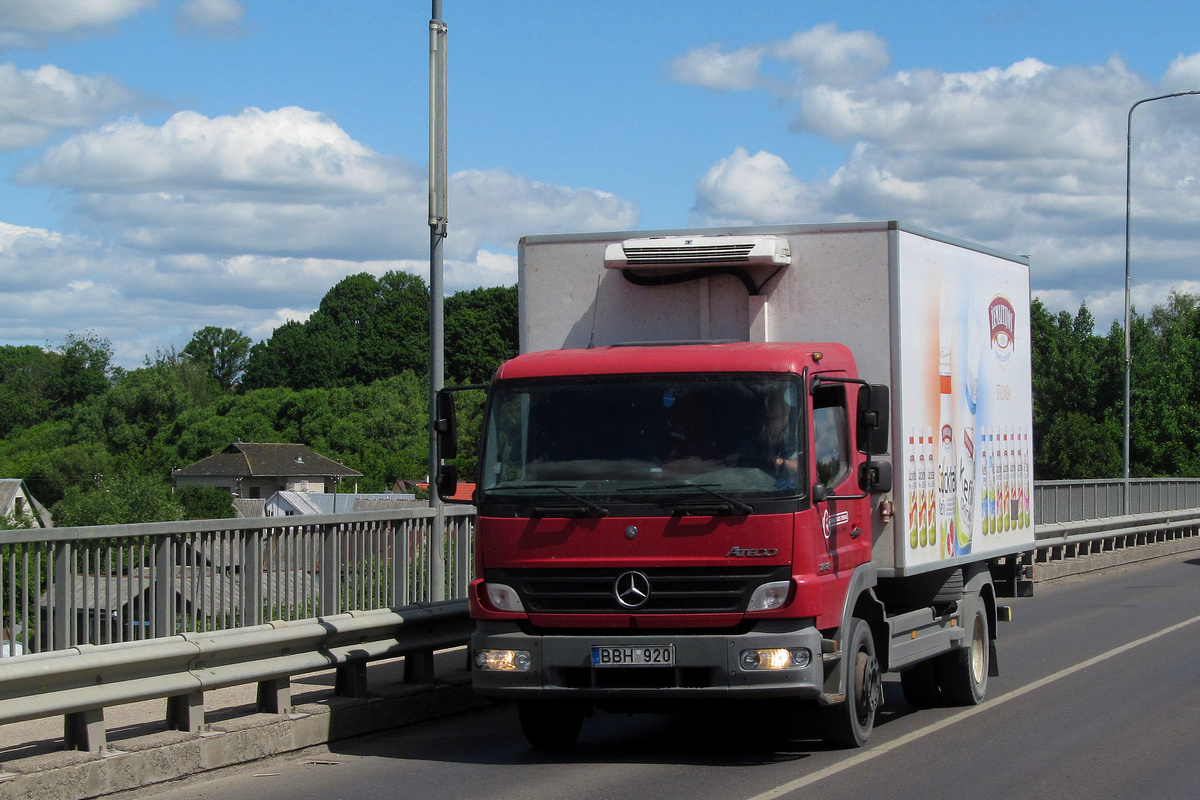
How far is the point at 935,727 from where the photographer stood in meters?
9.85

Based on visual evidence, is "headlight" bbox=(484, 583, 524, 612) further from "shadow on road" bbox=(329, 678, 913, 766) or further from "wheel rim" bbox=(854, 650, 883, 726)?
"wheel rim" bbox=(854, 650, 883, 726)

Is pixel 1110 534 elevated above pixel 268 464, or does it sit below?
below

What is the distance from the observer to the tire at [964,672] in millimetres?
10695

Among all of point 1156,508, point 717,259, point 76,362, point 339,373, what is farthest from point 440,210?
point 76,362

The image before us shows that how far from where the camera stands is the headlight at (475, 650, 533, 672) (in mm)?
8211

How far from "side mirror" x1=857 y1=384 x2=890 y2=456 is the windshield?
448 mm

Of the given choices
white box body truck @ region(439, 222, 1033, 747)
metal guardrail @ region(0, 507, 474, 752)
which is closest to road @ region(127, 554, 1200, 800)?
white box body truck @ region(439, 222, 1033, 747)

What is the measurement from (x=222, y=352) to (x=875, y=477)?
15498cm

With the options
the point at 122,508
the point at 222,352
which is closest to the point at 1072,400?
the point at 122,508

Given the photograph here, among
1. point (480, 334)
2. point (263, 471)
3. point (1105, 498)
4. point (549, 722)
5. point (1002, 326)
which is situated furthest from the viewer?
point (263, 471)

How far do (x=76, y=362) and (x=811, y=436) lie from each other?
146108mm

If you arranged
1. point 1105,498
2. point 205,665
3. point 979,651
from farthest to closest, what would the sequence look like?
point 1105,498 → point 979,651 → point 205,665

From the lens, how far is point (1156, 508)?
3431 cm

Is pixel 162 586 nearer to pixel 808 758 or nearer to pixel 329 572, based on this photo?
pixel 329 572
